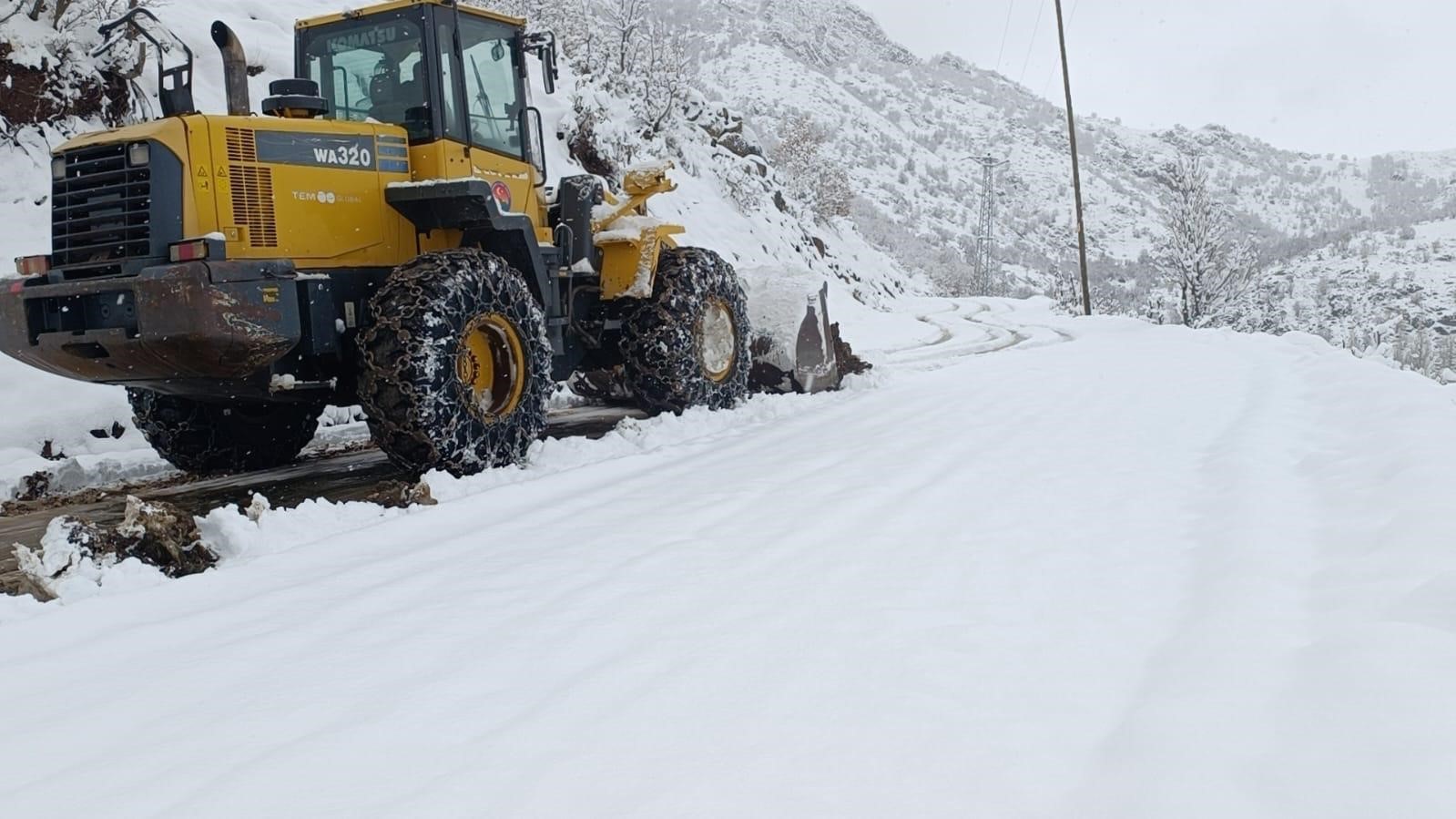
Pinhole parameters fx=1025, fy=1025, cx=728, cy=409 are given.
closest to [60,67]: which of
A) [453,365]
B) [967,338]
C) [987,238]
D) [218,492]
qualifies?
[218,492]

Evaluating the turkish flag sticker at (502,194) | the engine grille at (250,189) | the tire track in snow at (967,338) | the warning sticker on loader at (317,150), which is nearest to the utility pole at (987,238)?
the tire track in snow at (967,338)

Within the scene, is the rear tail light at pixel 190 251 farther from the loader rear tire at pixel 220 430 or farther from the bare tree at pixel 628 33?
the bare tree at pixel 628 33

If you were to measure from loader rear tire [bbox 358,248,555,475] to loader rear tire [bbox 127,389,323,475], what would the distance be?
5.59 ft

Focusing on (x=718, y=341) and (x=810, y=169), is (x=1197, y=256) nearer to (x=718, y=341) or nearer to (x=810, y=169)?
(x=810, y=169)

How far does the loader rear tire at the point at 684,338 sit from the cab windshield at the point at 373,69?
219 cm

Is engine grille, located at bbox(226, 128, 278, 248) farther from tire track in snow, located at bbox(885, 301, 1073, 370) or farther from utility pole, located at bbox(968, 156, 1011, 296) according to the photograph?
utility pole, located at bbox(968, 156, 1011, 296)

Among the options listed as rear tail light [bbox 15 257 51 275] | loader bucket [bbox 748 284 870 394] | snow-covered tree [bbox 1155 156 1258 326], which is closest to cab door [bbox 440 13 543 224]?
rear tail light [bbox 15 257 51 275]

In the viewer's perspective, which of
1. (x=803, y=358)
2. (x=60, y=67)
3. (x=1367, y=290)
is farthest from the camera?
(x=1367, y=290)

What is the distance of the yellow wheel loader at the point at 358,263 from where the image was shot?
514cm

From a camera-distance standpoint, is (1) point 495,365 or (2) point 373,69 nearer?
(1) point 495,365

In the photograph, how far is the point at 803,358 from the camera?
9.51 metres

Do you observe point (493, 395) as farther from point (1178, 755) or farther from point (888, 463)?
point (1178, 755)

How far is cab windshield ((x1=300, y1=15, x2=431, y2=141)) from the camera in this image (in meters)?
6.44

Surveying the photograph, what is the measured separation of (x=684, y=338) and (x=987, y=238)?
157ft
